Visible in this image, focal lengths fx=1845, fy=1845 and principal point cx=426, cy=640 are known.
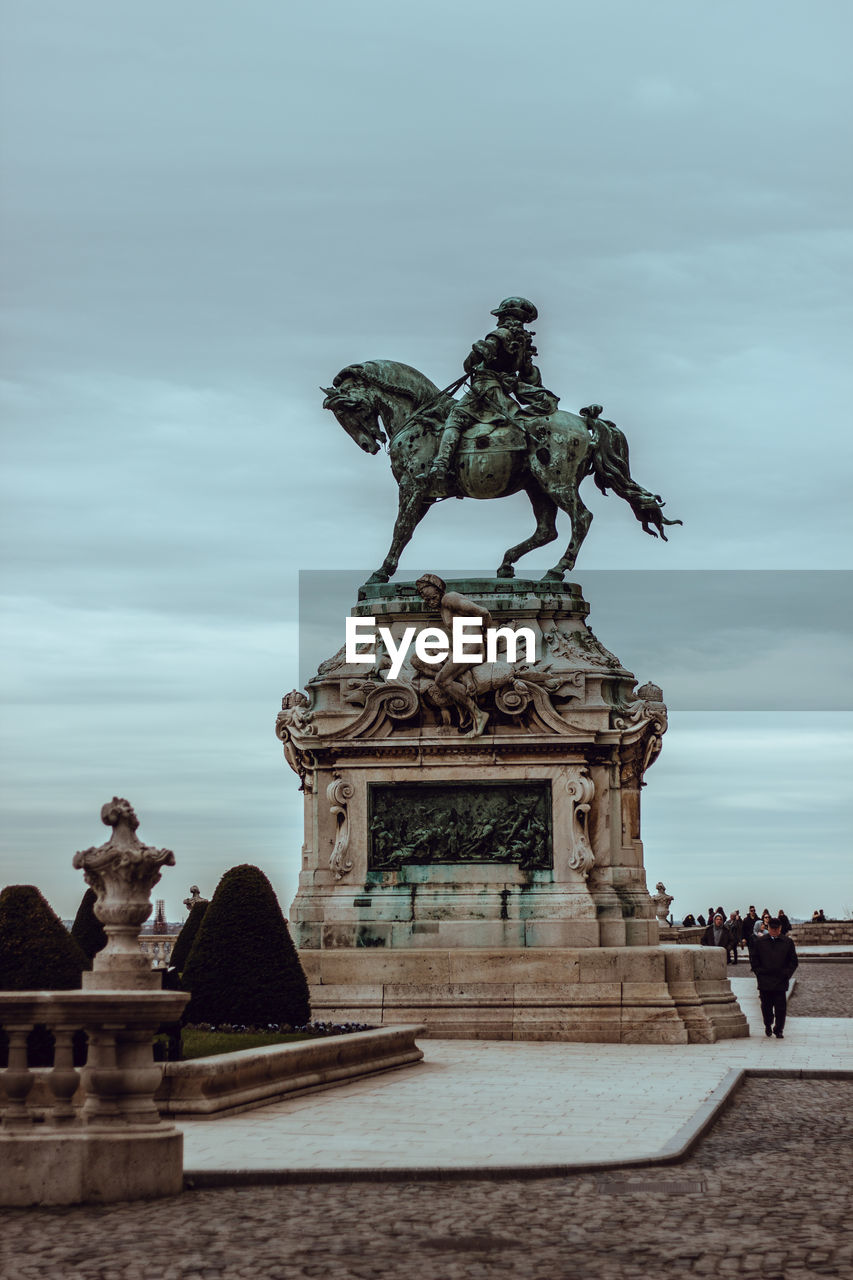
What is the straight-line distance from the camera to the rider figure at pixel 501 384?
24.7 m

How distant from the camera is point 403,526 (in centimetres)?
2484

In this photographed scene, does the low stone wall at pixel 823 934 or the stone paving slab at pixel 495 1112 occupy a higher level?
the low stone wall at pixel 823 934

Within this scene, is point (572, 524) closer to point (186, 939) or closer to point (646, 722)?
point (646, 722)

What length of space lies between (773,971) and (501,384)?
28.2 ft

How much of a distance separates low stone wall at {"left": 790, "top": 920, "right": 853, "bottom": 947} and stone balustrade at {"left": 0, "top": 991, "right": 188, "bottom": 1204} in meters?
52.6

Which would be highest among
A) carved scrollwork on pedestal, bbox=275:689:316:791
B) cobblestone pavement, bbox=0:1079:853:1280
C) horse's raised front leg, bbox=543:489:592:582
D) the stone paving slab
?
horse's raised front leg, bbox=543:489:592:582

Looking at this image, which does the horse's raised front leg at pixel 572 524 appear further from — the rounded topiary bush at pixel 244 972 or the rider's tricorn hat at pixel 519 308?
the rounded topiary bush at pixel 244 972

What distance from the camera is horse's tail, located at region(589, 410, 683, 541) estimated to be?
25188 mm

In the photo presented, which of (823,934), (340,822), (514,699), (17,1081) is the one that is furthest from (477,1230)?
(823,934)

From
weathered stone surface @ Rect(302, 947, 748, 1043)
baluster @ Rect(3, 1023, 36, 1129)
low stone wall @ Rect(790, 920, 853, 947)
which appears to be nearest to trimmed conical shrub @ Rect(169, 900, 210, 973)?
weathered stone surface @ Rect(302, 947, 748, 1043)

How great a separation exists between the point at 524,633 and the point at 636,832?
2881mm

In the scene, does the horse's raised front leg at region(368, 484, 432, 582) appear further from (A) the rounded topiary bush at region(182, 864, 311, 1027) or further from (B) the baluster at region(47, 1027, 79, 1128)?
(B) the baluster at region(47, 1027, 79, 1128)

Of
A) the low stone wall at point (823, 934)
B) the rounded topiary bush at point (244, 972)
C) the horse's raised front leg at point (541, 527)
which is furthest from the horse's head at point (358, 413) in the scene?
the low stone wall at point (823, 934)

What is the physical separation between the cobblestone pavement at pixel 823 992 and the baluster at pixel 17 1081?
1888 cm
